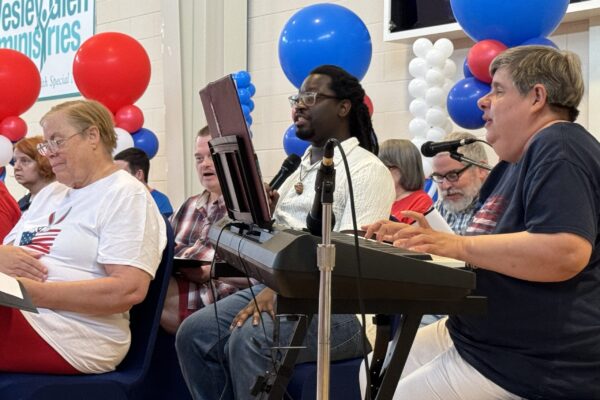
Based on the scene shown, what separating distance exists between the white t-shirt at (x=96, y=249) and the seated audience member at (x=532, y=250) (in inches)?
34.7

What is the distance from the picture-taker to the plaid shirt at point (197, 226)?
9.54 feet

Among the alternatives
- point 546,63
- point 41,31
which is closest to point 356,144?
point 546,63

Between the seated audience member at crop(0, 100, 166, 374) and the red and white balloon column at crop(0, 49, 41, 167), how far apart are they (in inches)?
107

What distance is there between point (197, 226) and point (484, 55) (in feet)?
4.58

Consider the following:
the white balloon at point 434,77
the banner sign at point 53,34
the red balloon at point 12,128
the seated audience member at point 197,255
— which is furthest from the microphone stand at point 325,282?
the banner sign at point 53,34

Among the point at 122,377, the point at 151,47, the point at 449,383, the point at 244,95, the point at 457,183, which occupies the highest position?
the point at 151,47

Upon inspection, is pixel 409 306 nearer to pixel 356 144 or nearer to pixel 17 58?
pixel 356 144

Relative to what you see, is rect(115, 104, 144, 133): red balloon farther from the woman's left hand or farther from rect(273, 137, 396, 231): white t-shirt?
the woman's left hand

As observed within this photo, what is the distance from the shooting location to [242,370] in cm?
231

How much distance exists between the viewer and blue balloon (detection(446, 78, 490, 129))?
3.65 metres

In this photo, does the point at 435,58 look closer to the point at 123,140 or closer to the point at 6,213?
the point at 123,140

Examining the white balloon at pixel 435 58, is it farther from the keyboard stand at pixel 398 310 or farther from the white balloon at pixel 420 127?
the keyboard stand at pixel 398 310

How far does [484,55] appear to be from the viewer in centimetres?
348

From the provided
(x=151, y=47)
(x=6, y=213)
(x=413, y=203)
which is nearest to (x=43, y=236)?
(x=6, y=213)
